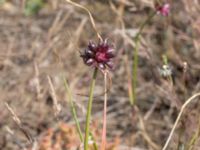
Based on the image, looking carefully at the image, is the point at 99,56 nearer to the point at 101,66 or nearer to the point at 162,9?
the point at 101,66

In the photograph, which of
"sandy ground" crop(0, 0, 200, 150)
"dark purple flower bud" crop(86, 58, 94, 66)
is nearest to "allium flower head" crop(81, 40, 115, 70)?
"dark purple flower bud" crop(86, 58, 94, 66)

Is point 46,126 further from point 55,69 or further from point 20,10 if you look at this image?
point 20,10

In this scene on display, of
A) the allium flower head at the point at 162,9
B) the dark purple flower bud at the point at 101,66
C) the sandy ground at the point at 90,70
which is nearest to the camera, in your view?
the dark purple flower bud at the point at 101,66

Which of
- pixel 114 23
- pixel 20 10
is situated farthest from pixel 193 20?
pixel 20 10

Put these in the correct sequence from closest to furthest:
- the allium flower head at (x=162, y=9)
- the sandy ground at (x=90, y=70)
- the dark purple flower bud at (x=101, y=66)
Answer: the dark purple flower bud at (x=101, y=66), the allium flower head at (x=162, y=9), the sandy ground at (x=90, y=70)

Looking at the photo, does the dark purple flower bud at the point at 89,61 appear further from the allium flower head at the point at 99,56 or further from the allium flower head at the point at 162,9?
the allium flower head at the point at 162,9

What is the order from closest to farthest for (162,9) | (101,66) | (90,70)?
(101,66), (162,9), (90,70)

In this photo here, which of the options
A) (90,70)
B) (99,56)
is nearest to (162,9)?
(99,56)

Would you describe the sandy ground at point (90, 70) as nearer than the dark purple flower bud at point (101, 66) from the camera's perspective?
No

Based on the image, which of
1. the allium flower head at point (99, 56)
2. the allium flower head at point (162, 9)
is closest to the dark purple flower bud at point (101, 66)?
the allium flower head at point (99, 56)

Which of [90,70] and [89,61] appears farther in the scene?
[90,70]
